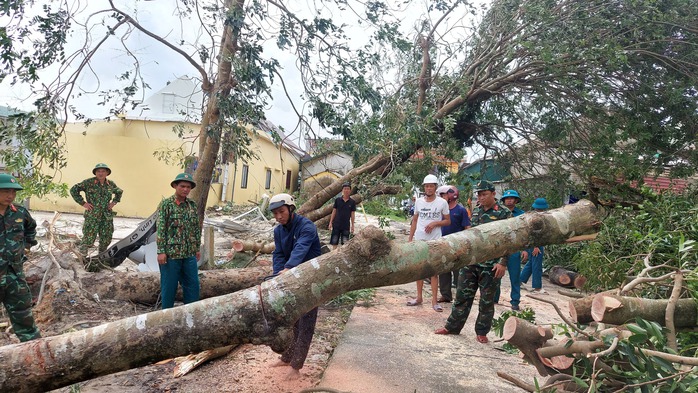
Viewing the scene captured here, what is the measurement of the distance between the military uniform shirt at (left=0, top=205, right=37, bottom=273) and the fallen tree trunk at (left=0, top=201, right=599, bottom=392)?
5.90 feet

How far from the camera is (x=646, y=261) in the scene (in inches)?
119

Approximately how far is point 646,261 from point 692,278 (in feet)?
1.21

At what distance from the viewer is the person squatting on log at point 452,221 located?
5457 millimetres

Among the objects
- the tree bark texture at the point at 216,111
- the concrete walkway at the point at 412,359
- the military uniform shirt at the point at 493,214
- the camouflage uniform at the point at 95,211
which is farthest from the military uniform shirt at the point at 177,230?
the military uniform shirt at the point at 493,214

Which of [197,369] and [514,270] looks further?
[514,270]

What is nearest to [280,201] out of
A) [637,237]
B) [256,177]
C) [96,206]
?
[637,237]

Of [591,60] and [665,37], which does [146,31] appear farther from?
[665,37]

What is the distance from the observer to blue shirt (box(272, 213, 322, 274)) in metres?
3.32

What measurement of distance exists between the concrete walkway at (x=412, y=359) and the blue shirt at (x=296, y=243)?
33.2 inches

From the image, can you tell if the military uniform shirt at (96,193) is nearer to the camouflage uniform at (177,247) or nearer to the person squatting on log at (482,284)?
the camouflage uniform at (177,247)

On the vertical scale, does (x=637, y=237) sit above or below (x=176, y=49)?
below

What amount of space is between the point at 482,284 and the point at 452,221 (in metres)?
1.44

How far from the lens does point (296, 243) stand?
3.42 meters

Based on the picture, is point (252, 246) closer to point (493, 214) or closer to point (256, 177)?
point (493, 214)
